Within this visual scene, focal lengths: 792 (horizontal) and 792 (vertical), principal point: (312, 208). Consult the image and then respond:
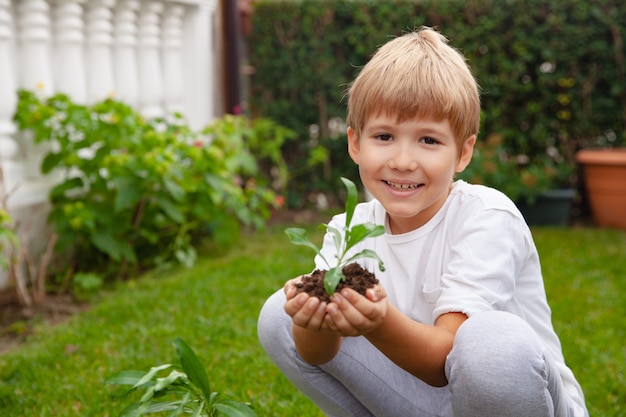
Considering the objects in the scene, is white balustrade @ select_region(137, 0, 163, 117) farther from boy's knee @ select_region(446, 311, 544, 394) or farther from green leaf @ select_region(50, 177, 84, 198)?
boy's knee @ select_region(446, 311, 544, 394)

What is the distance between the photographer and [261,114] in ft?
20.4

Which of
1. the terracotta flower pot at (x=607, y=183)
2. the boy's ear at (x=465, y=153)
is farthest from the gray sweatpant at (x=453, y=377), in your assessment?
the terracotta flower pot at (x=607, y=183)

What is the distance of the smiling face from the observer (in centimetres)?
170

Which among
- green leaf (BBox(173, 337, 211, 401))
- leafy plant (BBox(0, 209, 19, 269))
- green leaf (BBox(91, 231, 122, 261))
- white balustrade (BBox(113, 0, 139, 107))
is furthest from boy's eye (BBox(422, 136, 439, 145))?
white balustrade (BBox(113, 0, 139, 107))

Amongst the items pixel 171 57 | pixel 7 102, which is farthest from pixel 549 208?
pixel 7 102

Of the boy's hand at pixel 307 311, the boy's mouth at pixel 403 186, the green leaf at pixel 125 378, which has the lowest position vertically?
the green leaf at pixel 125 378

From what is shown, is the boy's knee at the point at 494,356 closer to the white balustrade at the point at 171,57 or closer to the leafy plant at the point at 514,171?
the white balustrade at the point at 171,57

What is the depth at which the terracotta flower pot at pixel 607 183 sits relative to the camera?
5531mm

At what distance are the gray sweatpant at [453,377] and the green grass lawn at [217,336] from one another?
0.48 meters

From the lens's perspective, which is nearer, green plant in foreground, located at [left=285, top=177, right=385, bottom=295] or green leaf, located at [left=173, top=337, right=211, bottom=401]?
green plant in foreground, located at [left=285, top=177, right=385, bottom=295]

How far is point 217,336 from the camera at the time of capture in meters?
3.02

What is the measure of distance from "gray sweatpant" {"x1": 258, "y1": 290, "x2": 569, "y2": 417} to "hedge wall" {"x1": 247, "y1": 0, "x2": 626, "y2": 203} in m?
4.00

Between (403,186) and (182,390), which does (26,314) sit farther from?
(403,186)

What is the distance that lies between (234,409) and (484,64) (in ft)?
14.6
